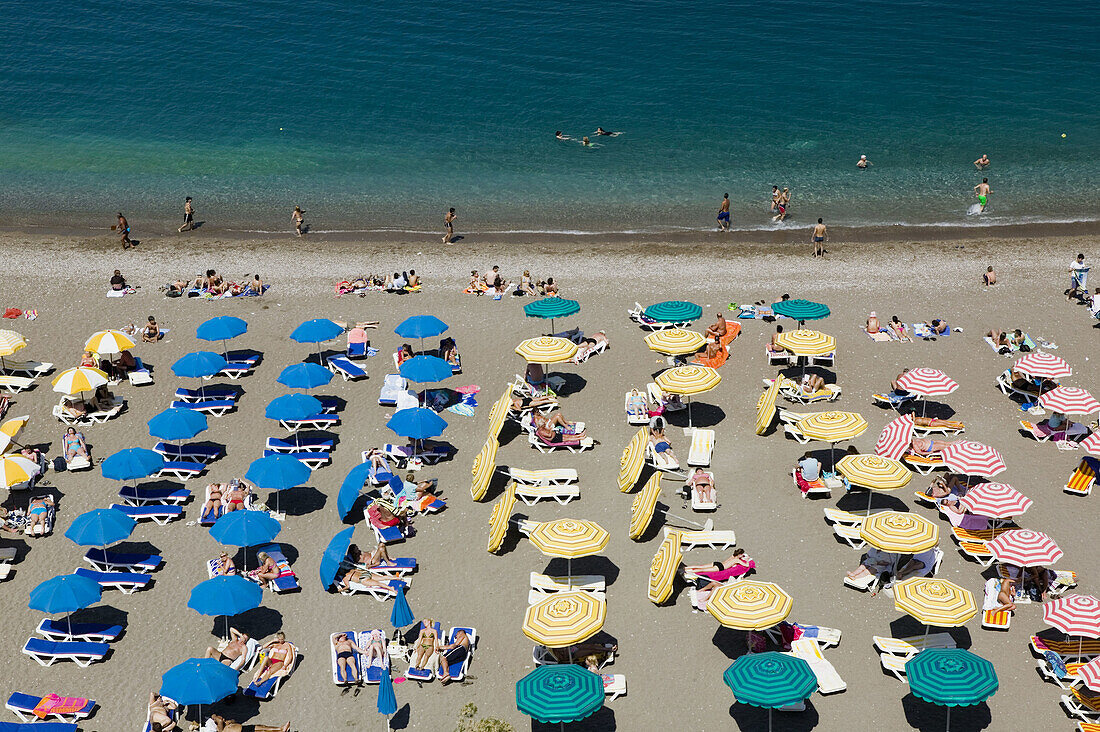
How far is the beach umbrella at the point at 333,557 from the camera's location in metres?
19.4

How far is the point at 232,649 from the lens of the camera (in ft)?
58.9

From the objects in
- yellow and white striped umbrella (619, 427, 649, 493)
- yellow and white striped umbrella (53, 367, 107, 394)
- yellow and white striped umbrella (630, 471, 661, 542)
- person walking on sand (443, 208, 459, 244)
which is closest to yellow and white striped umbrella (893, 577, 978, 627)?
yellow and white striped umbrella (630, 471, 661, 542)

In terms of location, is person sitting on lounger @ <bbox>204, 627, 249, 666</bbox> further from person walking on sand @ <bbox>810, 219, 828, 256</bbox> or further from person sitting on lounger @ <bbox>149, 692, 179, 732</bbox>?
person walking on sand @ <bbox>810, 219, 828, 256</bbox>

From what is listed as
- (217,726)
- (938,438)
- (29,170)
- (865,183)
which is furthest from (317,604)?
(29,170)

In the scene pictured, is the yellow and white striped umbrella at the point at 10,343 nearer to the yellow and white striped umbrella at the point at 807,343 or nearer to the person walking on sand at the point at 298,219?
the person walking on sand at the point at 298,219

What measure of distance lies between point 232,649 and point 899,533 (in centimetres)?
1219

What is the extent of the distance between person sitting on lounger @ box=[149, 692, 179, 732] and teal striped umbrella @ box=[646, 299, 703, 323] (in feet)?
53.8

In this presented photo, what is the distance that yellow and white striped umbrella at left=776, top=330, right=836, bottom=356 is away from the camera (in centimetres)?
2572

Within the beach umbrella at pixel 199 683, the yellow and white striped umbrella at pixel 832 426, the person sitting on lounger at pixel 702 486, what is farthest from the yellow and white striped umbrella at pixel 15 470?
the yellow and white striped umbrella at pixel 832 426

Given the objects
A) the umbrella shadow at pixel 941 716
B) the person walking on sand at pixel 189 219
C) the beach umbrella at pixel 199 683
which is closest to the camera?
the beach umbrella at pixel 199 683

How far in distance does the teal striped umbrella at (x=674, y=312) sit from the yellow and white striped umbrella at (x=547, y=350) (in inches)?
140

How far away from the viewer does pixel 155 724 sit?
16.4 meters

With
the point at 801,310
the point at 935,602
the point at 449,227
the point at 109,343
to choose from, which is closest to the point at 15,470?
the point at 109,343

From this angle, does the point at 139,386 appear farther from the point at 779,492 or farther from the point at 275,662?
the point at 779,492
